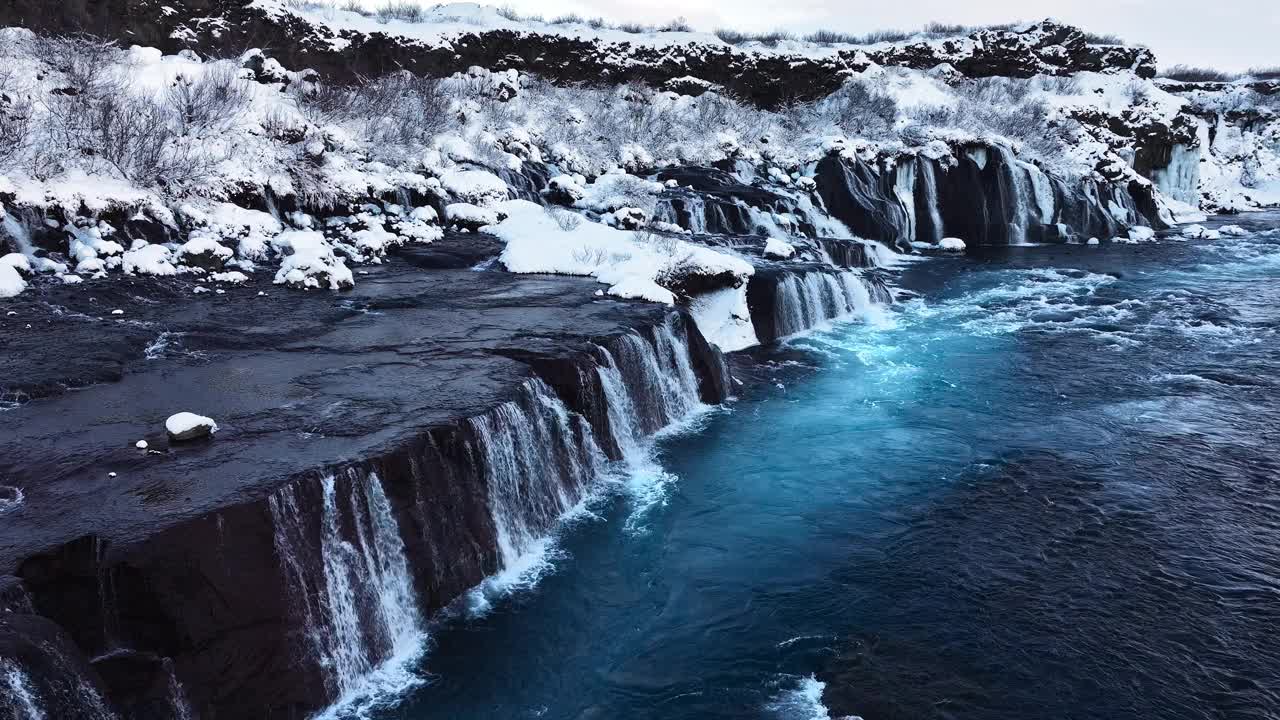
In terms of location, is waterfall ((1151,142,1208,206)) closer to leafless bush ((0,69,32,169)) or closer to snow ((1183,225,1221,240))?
snow ((1183,225,1221,240))

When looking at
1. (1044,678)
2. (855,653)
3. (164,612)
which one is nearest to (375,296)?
(164,612)

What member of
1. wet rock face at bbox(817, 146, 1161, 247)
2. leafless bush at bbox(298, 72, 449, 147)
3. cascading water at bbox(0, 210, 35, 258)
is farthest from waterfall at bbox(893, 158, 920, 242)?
cascading water at bbox(0, 210, 35, 258)

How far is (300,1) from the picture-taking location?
46.3 metres

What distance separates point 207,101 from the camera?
21.6 metres

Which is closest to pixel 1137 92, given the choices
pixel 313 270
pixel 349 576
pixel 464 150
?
pixel 464 150

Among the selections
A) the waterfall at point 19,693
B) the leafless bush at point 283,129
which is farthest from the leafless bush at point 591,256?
the waterfall at point 19,693

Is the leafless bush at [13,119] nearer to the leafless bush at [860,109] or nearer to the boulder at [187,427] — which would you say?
the boulder at [187,427]

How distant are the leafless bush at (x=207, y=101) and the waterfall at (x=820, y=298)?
1564 centimetres

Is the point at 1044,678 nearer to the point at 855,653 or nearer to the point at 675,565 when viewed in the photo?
the point at 855,653

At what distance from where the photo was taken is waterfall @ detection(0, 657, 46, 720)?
16.7 ft

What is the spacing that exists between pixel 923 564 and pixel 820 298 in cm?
1261

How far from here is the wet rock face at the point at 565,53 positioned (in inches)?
1195

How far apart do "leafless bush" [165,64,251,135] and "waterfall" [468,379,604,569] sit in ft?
49.7

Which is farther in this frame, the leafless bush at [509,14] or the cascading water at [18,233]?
the leafless bush at [509,14]
